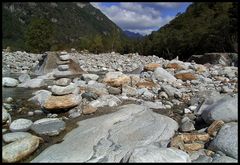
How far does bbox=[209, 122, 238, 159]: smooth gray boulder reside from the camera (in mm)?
5464

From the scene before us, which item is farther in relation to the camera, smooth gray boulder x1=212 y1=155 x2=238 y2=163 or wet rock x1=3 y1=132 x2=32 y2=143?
wet rock x1=3 y1=132 x2=32 y2=143

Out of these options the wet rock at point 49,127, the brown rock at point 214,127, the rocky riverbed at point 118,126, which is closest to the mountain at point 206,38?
the rocky riverbed at point 118,126

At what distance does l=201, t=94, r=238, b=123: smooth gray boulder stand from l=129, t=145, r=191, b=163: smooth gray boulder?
2223 mm

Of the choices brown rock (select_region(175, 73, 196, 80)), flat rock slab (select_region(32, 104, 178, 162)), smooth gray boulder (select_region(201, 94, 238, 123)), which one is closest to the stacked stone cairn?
flat rock slab (select_region(32, 104, 178, 162))

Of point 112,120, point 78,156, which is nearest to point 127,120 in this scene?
point 112,120

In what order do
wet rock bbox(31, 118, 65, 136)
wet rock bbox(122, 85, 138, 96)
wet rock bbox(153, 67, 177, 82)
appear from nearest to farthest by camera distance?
wet rock bbox(31, 118, 65, 136)
wet rock bbox(122, 85, 138, 96)
wet rock bbox(153, 67, 177, 82)

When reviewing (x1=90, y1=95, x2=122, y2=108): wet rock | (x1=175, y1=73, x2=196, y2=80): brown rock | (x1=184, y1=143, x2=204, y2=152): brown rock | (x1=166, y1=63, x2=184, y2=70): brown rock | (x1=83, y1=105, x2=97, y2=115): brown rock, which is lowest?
(x1=184, y1=143, x2=204, y2=152): brown rock

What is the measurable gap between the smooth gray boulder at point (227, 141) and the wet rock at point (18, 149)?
2.90m

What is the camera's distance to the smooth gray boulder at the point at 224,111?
6988 millimetres

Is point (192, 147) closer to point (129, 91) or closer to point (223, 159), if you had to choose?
point (223, 159)

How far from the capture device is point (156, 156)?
492 centimetres

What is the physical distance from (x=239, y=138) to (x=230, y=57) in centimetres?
1921

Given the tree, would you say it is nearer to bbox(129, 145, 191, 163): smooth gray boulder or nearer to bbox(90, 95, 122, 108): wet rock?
bbox(90, 95, 122, 108): wet rock

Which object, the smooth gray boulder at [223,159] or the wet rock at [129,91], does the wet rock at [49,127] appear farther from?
the wet rock at [129,91]
